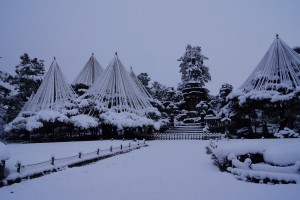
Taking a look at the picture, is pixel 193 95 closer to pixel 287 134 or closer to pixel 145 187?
pixel 287 134

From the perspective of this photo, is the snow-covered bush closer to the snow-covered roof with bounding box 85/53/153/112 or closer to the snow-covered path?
the snow-covered path

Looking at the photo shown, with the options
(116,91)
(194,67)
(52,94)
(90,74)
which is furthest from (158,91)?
(52,94)

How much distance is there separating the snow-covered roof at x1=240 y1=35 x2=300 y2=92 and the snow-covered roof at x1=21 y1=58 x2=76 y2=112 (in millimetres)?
19199

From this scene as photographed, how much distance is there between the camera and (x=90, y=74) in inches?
1464

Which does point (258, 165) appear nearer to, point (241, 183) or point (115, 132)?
point (241, 183)

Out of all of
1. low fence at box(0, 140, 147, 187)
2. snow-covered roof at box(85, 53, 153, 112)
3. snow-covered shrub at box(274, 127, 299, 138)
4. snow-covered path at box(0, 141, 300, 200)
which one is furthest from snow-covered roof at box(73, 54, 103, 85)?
snow-covered path at box(0, 141, 300, 200)

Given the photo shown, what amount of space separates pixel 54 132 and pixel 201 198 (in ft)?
75.8

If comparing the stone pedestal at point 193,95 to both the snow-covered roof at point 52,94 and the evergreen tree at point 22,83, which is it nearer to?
the snow-covered roof at point 52,94

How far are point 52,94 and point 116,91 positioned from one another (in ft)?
23.0

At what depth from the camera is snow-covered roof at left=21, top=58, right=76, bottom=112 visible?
24.6 meters

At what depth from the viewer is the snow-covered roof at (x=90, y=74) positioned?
119ft

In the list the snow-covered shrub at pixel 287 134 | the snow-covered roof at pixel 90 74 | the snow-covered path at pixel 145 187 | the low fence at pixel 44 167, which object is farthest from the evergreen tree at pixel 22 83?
the snow-covered shrub at pixel 287 134

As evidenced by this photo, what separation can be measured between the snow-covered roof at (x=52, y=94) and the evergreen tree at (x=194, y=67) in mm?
27387

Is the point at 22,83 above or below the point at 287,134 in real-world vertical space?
above
